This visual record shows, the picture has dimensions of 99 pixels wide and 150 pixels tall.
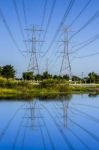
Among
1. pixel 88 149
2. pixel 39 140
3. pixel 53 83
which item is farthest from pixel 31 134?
pixel 53 83

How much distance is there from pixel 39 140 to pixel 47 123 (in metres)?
4.31

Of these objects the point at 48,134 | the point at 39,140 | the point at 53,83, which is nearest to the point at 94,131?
the point at 48,134

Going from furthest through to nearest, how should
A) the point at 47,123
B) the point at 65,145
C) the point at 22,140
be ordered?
the point at 47,123, the point at 22,140, the point at 65,145

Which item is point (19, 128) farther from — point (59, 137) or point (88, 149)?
point (88, 149)

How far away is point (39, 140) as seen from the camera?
34.7 ft

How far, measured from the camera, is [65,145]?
9.65 metres

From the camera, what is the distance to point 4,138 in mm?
10914

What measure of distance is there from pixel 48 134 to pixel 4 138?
1.40 meters

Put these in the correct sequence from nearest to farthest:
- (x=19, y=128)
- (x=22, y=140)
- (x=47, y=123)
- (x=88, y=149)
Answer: (x=88, y=149), (x=22, y=140), (x=19, y=128), (x=47, y=123)

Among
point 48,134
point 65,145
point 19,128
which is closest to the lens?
point 65,145

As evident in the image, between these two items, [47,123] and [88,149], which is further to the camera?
[47,123]

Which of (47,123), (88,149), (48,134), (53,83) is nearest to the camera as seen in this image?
(88,149)

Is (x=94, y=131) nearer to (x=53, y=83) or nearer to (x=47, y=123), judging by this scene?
(x=47, y=123)

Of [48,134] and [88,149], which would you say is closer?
[88,149]
